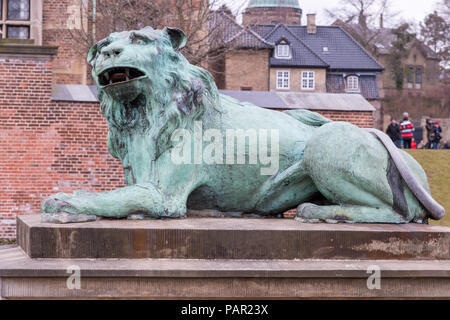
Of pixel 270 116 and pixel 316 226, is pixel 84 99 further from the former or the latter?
pixel 316 226

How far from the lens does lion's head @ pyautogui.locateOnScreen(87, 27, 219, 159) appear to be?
14.3 ft

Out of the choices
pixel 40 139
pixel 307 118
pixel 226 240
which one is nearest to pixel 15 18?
pixel 40 139

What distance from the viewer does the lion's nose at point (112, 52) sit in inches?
168

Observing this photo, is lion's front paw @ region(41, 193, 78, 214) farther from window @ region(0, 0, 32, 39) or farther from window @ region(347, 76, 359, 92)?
window @ region(347, 76, 359, 92)

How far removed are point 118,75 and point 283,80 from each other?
42.8 m

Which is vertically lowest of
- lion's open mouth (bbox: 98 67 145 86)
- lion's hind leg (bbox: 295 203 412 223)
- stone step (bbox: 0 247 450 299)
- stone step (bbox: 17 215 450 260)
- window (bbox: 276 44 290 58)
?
stone step (bbox: 0 247 450 299)

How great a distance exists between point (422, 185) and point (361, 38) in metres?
48.9

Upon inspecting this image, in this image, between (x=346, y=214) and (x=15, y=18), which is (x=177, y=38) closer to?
(x=346, y=214)

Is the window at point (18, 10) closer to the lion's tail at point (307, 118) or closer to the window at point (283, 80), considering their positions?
the lion's tail at point (307, 118)

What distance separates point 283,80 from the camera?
46.7 metres

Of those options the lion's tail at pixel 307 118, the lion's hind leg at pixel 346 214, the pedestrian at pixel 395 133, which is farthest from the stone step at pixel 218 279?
the pedestrian at pixel 395 133

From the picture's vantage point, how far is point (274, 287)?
155 inches

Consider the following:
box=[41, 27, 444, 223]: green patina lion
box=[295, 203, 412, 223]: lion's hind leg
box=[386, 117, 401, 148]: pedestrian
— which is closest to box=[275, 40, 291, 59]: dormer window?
box=[386, 117, 401, 148]: pedestrian

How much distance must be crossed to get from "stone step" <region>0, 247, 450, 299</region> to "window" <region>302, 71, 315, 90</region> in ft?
142
